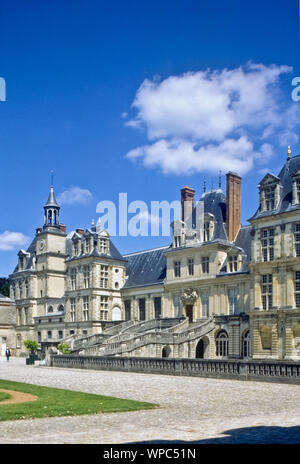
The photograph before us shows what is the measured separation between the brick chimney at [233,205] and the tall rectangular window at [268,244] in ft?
21.4

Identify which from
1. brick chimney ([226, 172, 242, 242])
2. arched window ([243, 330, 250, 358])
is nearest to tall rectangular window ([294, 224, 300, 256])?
arched window ([243, 330, 250, 358])

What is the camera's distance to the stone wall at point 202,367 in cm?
2188

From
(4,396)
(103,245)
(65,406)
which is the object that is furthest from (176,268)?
(65,406)

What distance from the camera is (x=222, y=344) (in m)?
40.0

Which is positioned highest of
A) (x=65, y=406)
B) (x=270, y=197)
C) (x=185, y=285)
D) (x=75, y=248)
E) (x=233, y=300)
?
(x=270, y=197)

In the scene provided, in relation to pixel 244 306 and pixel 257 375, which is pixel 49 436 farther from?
pixel 244 306

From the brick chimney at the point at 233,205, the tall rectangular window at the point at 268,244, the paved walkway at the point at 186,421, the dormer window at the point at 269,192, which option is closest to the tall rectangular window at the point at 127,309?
the brick chimney at the point at 233,205

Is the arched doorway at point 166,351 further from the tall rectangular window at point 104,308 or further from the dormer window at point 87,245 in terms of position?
the dormer window at point 87,245

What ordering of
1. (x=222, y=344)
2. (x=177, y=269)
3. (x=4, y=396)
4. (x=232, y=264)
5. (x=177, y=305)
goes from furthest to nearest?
(x=177, y=269), (x=177, y=305), (x=232, y=264), (x=222, y=344), (x=4, y=396)

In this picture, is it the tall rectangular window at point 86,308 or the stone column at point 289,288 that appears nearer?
the stone column at point 289,288

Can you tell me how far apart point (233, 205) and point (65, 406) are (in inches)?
1193

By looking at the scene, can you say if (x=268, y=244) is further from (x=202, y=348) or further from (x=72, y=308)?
(x=72, y=308)

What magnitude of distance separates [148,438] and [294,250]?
85.8ft
